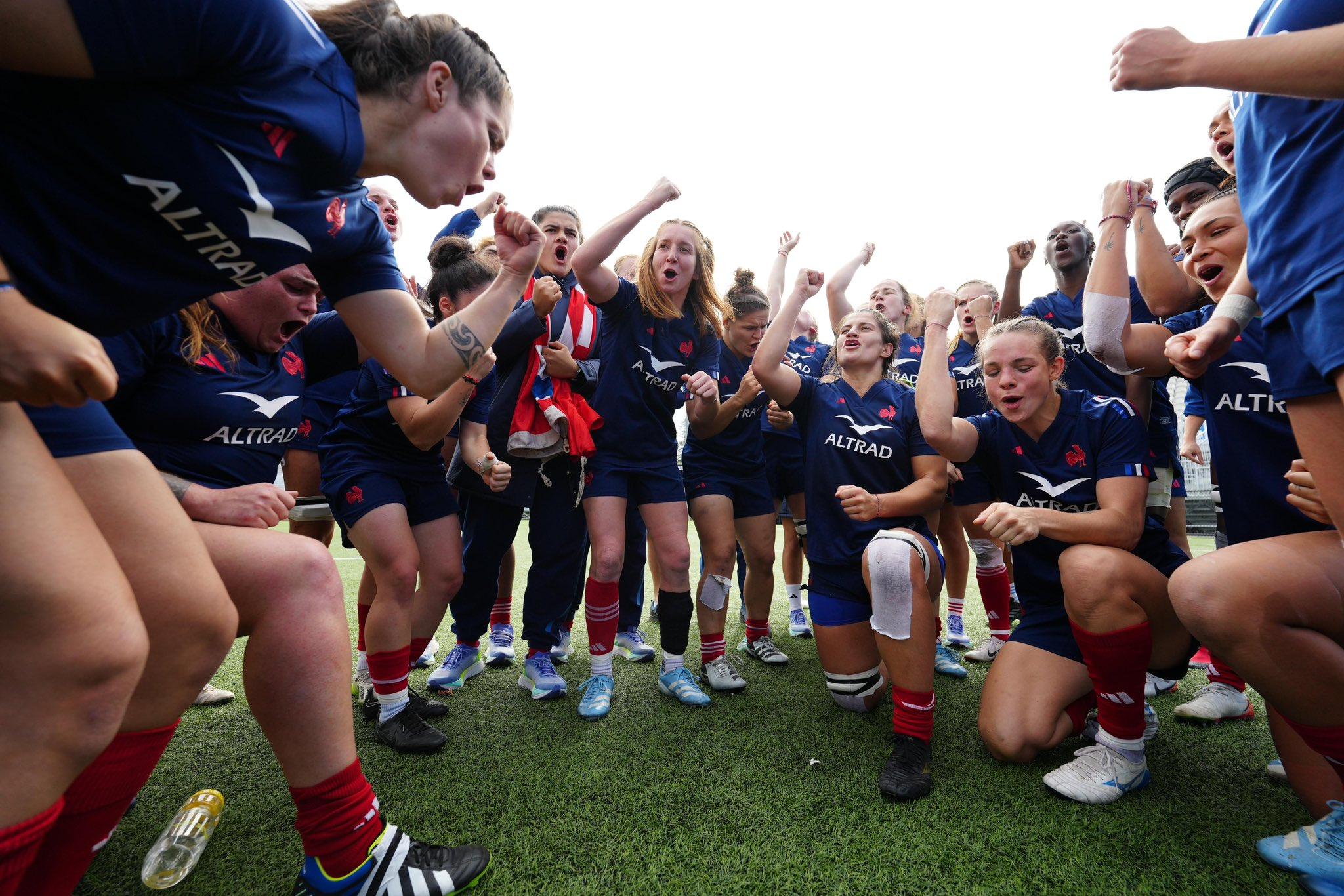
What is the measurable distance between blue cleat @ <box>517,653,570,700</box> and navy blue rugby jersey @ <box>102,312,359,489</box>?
64.1 inches

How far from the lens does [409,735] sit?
2498 millimetres

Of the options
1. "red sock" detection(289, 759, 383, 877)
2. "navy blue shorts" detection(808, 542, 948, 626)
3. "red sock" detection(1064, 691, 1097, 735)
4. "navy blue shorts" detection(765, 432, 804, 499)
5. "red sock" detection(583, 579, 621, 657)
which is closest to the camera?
"red sock" detection(289, 759, 383, 877)

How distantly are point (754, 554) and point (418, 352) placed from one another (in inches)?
103

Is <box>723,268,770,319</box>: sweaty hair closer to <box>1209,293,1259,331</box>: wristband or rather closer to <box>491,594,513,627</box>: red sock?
<box>491,594,513,627</box>: red sock

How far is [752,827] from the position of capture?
189 cm

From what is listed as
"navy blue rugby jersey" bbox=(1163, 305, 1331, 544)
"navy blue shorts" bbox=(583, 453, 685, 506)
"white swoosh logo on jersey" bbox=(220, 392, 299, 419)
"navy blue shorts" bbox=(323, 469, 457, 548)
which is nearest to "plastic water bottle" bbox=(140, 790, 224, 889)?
"navy blue shorts" bbox=(323, 469, 457, 548)

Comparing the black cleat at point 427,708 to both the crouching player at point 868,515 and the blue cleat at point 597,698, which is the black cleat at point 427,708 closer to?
the blue cleat at point 597,698

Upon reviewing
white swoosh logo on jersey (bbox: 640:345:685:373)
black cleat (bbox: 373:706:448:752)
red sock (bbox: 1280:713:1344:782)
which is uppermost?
white swoosh logo on jersey (bbox: 640:345:685:373)

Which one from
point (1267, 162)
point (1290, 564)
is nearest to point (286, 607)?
point (1267, 162)

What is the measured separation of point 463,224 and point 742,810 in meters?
3.41

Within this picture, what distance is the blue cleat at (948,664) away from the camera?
11.0ft

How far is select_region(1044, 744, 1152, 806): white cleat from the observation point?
6.66 ft

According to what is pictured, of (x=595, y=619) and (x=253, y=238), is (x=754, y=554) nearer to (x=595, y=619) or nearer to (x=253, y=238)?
(x=595, y=619)

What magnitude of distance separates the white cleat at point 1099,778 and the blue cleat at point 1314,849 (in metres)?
0.38
